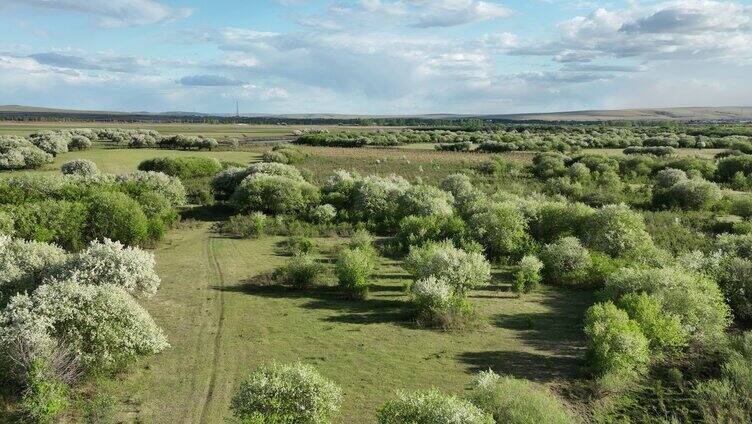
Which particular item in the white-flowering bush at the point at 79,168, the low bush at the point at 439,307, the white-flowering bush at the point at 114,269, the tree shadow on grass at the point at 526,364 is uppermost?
the white-flowering bush at the point at 79,168

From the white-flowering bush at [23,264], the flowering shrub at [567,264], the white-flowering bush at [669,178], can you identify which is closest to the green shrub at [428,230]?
the flowering shrub at [567,264]

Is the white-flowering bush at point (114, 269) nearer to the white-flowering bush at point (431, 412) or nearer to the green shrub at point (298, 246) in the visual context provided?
the green shrub at point (298, 246)

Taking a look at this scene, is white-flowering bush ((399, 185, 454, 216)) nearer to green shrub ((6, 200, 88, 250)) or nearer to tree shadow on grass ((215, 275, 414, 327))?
tree shadow on grass ((215, 275, 414, 327))

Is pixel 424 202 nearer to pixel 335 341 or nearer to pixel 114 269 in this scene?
pixel 335 341

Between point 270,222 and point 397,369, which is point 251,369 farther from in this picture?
point 270,222

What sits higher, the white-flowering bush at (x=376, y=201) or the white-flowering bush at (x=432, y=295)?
the white-flowering bush at (x=376, y=201)

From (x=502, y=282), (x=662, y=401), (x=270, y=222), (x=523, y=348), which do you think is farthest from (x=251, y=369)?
(x=270, y=222)
